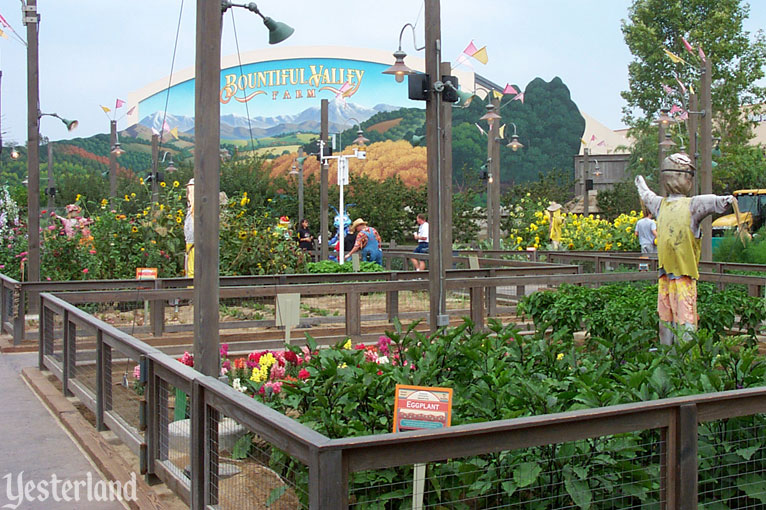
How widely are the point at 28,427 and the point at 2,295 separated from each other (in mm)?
5687

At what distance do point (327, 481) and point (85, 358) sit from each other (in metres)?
5.29

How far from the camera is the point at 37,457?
638 centimetres

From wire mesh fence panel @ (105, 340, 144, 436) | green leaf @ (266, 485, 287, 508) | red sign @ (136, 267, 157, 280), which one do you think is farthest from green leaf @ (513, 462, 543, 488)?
red sign @ (136, 267, 157, 280)

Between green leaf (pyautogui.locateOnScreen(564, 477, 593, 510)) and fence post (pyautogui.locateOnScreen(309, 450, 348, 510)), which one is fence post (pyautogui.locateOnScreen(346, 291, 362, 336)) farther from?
fence post (pyautogui.locateOnScreen(309, 450, 348, 510))

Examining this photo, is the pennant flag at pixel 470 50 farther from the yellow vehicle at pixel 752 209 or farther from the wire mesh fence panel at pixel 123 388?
the yellow vehicle at pixel 752 209

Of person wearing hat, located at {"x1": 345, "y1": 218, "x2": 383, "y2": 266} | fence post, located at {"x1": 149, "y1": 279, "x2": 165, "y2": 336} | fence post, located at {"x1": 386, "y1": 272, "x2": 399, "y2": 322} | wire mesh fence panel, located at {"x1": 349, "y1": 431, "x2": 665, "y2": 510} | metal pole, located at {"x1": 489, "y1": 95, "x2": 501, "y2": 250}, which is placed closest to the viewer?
wire mesh fence panel, located at {"x1": 349, "y1": 431, "x2": 665, "y2": 510}

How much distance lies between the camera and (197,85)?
6152mm

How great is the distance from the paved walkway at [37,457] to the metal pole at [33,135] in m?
6.61

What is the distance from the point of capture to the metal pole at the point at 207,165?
6062 millimetres

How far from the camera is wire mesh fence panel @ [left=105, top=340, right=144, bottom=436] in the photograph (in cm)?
665

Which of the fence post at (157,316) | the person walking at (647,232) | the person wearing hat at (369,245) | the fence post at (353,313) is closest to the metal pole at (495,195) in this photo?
the person wearing hat at (369,245)

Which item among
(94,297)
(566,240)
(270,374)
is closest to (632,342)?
(270,374)

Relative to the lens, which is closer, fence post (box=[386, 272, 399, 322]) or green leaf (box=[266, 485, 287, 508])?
green leaf (box=[266, 485, 287, 508])

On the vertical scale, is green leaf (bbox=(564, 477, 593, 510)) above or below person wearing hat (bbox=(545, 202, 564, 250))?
below
